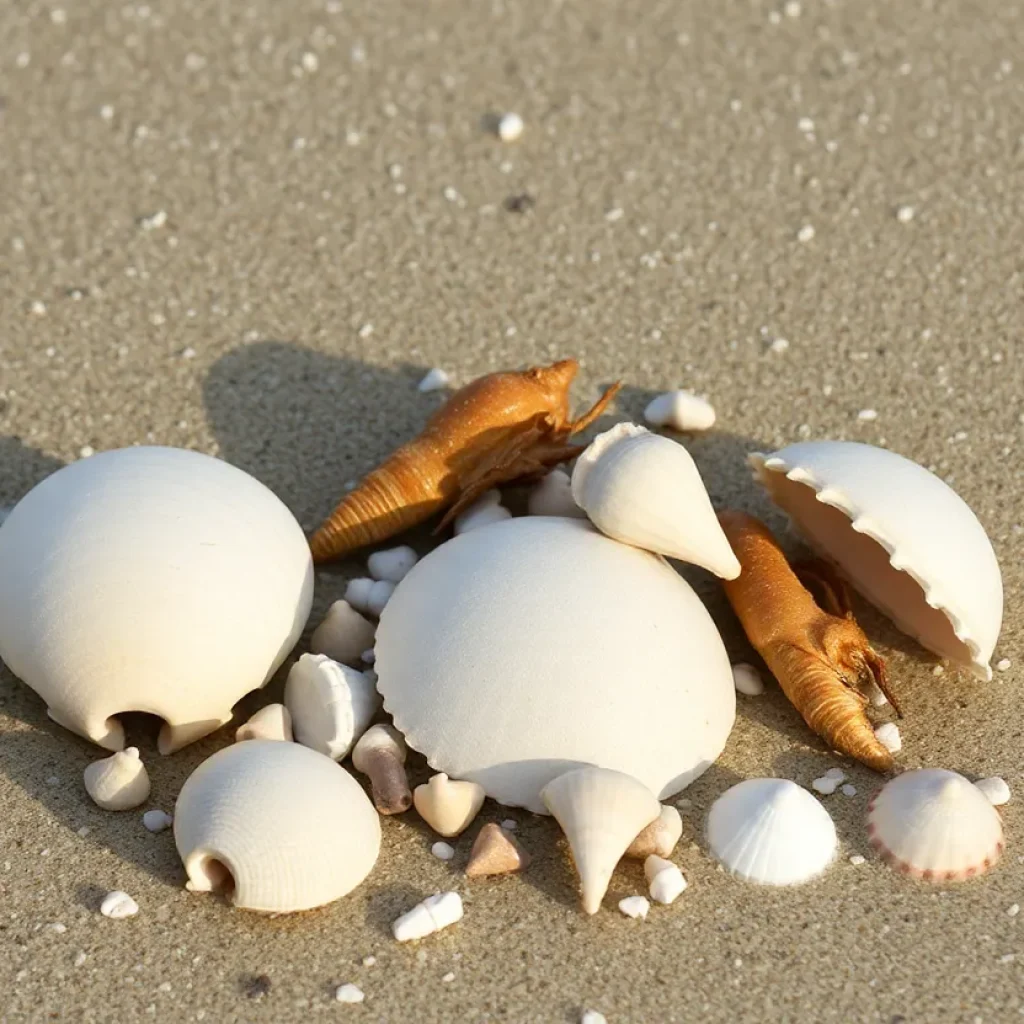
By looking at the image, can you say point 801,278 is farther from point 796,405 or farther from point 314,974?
point 314,974

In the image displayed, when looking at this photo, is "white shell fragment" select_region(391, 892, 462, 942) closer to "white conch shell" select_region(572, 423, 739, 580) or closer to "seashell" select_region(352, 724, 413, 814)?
"seashell" select_region(352, 724, 413, 814)

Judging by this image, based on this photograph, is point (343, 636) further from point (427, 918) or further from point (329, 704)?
point (427, 918)

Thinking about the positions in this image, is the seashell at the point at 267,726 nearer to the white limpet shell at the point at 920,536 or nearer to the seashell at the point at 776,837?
the seashell at the point at 776,837

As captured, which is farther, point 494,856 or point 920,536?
point 920,536

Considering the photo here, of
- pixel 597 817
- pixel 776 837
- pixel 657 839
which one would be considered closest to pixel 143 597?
pixel 597 817

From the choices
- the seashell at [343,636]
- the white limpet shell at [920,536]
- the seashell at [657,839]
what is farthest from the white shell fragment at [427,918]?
the white limpet shell at [920,536]

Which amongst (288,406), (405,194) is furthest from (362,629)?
(405,194)

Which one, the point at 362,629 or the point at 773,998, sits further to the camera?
the point at 362,629
